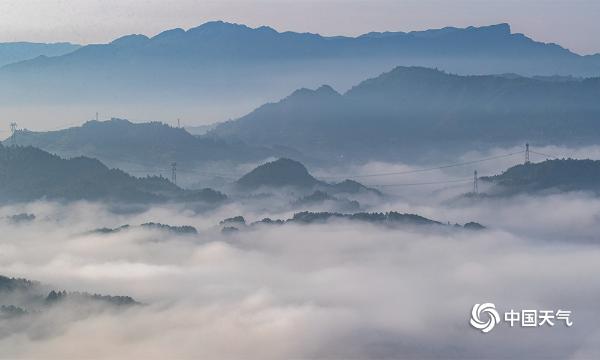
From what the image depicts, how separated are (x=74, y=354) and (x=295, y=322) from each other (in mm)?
51228

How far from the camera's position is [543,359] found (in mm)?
173500

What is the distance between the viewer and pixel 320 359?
557 feet

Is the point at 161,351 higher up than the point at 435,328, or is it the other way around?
the point at 435,328

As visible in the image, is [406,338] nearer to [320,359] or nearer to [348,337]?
[348,337]

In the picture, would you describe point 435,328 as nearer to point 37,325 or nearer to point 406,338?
point 406,338

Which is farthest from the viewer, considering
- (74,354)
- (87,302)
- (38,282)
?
(38,282)

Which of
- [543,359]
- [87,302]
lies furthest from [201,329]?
[543,359]

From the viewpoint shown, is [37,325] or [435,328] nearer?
[37,325]

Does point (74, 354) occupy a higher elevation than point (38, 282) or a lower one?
lower

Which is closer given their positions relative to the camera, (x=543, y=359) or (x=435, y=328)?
(x=543, y=359)

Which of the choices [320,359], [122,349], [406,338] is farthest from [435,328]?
[122,349]

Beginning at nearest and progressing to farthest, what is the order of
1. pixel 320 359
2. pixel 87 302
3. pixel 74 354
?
pixel 74 354 < pixel 320 359 < pixel 87 302

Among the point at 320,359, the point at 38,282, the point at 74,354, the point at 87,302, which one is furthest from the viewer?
the point at 38,282

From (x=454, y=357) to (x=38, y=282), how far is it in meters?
93.8
